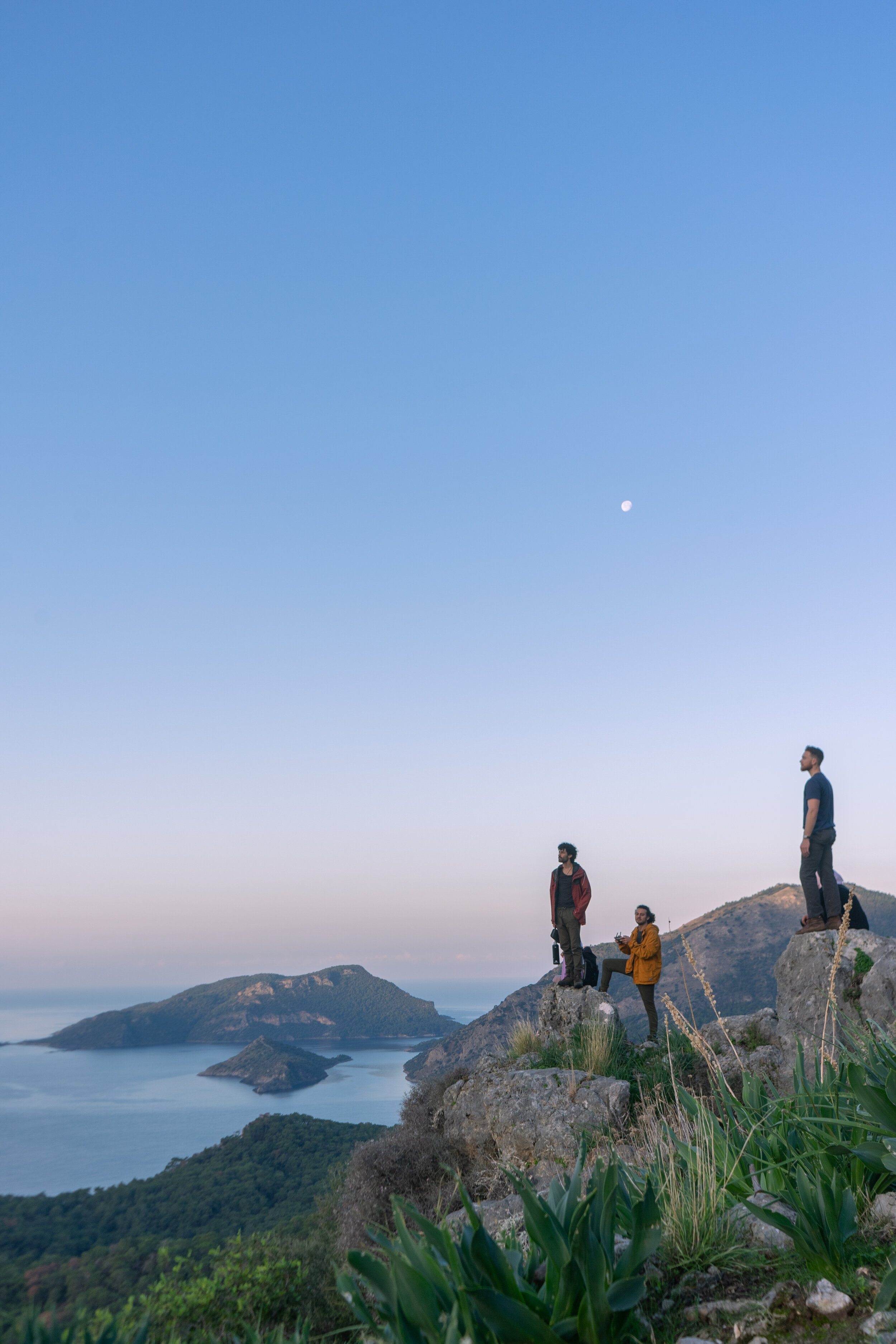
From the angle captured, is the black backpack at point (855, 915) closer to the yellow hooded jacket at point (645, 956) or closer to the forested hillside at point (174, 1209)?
the yellow hooded jacket at point (645, 956)

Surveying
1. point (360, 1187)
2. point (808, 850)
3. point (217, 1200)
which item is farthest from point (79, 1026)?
point (808, 850)

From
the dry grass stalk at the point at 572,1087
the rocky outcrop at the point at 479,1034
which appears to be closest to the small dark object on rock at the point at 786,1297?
the dry grass stalk at the point at 572,1087

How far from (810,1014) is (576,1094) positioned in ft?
10.9

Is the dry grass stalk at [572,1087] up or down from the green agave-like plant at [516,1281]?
down

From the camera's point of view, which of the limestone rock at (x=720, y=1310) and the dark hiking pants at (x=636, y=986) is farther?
the dark hiking pants at (x=636, y=986)

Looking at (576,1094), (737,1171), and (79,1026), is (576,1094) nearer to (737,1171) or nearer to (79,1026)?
(737,1171)

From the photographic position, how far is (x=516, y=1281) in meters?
2.07

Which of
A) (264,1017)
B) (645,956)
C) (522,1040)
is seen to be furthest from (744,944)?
(264,1017)

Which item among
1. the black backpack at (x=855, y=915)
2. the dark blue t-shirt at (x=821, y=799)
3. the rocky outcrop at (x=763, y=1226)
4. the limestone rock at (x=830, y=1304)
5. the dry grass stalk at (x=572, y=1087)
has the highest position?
the dark blue t-shirt at (x=821, y=799)

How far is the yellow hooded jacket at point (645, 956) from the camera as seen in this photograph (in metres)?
10.8

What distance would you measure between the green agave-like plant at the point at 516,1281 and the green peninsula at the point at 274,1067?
70039 mm

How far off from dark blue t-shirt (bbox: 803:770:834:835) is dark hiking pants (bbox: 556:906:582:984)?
4275 millimetres

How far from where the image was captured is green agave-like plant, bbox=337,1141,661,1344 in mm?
1908

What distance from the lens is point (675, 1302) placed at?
2.55 metres
